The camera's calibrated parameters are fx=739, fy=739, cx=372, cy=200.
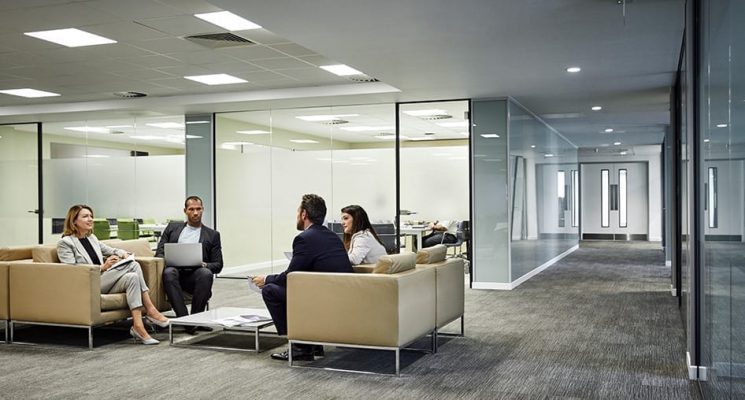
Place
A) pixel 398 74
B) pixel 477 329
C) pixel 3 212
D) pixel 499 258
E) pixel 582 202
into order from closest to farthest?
pixel 477 329
pixel 398 74
pixel 499 258
pixel 3 212
pixel 582 202

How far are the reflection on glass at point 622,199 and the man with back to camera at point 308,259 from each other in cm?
1804

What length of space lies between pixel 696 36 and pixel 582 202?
1864 cm

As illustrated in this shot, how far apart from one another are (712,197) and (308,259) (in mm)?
2945

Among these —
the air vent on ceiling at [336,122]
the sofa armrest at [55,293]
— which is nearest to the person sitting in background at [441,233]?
the air vent on ceiling at [336,122]

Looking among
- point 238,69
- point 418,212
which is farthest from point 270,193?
point 238,69

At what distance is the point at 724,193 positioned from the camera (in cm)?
304

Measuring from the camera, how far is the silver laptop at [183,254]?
6.91 meters

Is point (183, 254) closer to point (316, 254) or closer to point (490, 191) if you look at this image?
point (316, 254)

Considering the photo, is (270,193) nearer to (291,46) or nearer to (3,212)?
(291,46)

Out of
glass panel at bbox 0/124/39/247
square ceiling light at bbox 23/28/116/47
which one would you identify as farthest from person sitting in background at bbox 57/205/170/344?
glass panel at bbox 0/124/39/247

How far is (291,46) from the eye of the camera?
285 inches

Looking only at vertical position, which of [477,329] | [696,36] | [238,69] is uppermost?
[238,69]

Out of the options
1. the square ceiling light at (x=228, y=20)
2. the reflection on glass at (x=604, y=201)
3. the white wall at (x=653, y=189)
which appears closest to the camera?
the square ceiling light at (x=228, y=20)

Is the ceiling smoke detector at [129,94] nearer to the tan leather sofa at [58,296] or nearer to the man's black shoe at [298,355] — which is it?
the tan leather sofa at [58,296]
